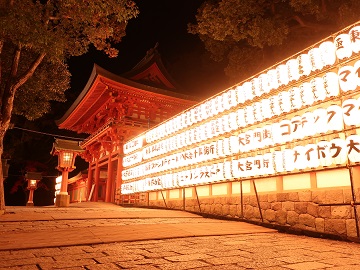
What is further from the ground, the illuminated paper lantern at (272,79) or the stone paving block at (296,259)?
the illuminated paper lantern at (272,79)

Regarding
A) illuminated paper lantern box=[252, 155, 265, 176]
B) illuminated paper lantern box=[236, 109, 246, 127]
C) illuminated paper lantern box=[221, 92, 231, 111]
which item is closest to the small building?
illuminated paper lantern box=[221, 92, 231, 111]

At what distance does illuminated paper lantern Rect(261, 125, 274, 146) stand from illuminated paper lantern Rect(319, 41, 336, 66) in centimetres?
213

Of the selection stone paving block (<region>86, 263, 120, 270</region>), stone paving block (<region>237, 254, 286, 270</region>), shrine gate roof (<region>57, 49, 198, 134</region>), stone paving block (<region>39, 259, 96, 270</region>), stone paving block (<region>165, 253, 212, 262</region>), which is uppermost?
shrine gate roof (<region>57, 49, 198, 134</region>)

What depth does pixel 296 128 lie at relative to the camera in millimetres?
7387

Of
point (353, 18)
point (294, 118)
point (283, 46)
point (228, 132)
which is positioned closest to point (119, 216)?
point (228, 132)

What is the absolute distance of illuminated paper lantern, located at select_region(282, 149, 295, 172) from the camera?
293 inches

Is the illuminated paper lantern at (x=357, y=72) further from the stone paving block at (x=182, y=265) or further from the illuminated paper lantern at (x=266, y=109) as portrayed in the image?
the stone paving block at (x=182, y=265)

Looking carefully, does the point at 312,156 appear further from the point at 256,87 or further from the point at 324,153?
the point at 256,87

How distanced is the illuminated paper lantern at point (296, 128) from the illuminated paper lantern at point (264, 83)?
1.36 m

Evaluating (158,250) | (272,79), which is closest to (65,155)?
(272,79)

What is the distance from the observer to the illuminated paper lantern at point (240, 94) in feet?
30.5

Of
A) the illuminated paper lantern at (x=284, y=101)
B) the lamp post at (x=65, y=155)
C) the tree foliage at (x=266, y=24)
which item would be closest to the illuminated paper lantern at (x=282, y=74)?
the illuminated paper lantern at (x=284, y=101)

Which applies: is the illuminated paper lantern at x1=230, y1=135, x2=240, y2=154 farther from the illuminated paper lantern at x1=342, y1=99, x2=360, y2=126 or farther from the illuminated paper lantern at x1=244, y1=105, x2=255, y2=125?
the illuminated paper lantern at x1=342, y1=99, x2=360, y2=126

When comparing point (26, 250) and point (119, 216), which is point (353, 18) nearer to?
point (119, 216)
